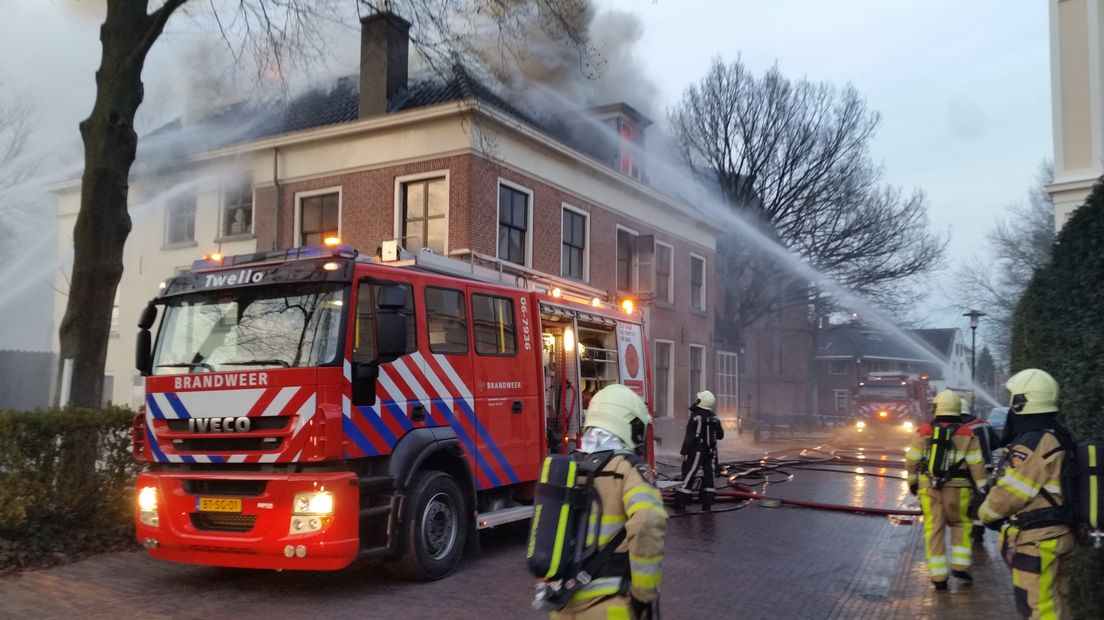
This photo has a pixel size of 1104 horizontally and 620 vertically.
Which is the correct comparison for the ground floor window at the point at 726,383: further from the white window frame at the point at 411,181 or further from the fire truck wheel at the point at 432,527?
the fire truck wheel at the point at 432,527

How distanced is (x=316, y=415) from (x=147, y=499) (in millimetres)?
1722

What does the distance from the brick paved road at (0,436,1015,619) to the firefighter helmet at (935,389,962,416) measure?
147 centimetres

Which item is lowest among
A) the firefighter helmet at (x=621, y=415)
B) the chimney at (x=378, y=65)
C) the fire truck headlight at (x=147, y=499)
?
the fire truck headlight at (x=147, y=499)

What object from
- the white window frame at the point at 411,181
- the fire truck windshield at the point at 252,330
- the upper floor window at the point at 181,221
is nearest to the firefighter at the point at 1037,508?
the fire truck windshield at the point at 252,330

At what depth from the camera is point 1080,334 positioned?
5.32m

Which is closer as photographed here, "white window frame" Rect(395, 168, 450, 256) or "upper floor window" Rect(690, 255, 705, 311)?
"white window frame" Rect(395, 168, 450, 256)

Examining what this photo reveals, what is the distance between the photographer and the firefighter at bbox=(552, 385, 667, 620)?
3283 mm

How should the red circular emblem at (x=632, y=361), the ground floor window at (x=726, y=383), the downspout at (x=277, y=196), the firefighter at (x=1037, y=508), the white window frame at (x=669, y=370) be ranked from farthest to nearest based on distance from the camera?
the ground floor window at (x=726, y=383) < the white window frame at (x=669, y=370) < the downspout at (x=277, y=196) < the red circular emblem at (x=632, y=361) < the firefighter at (x=1037, y=508)

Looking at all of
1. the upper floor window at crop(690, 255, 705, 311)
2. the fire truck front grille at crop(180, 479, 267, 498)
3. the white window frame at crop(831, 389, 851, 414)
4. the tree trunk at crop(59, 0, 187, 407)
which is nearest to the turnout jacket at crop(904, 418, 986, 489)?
the fire truck front grille at crop(180, 479, 267, 498)

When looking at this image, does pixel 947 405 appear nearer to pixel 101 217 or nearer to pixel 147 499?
pixel 147 499

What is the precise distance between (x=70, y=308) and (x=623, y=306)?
6.39 m

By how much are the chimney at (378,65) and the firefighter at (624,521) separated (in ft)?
49.7

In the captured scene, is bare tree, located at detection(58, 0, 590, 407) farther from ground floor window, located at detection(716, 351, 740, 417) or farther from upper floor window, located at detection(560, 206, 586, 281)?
ground floor window, located at detection(716, 351, 740, 417)

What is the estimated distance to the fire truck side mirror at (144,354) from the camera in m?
6.90
